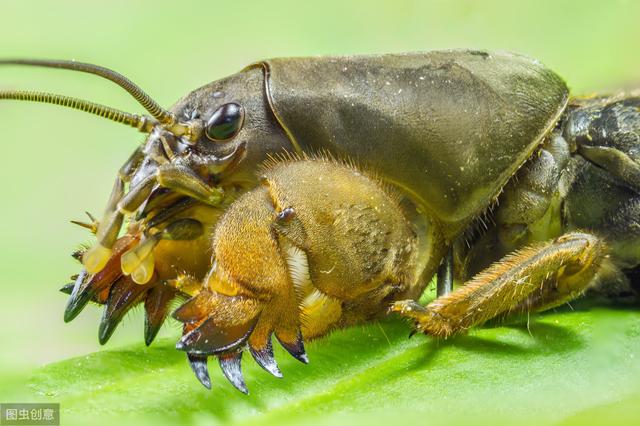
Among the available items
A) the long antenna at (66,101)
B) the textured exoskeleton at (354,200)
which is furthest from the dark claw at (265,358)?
the long antenna at (66,101)

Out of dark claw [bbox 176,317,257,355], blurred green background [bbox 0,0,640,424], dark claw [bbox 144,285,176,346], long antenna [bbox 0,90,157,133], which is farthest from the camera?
blurred green background [bbox 0,0,640,424]

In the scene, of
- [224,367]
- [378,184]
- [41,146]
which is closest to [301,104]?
[378,184]

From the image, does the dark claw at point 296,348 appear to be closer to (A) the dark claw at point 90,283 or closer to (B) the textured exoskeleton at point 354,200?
(B) the textured exoskeleton at point 354,200

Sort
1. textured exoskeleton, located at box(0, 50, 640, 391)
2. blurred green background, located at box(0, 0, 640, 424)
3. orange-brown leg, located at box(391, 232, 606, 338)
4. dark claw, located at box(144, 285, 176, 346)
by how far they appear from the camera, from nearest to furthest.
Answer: textured exoskeleton, located at box(0, 50, 640, 391) → orange-brown leg, located at box(391, 232, 606, 338) → dark claw, located at box(144, 285, 176, 346) → blurred green background, located at box(0, 0, 640, 424)

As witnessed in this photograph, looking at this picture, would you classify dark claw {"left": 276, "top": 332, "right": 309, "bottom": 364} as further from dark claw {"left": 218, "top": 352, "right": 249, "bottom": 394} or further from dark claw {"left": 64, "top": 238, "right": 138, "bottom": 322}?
dark claw {"left": 64, "top": 238, "right": 138, "bottom": 322}

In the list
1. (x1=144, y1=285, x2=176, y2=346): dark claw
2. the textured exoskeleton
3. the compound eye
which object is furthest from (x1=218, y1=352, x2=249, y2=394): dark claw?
the compound eye

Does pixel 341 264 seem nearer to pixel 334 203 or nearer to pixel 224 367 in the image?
pixel 334 203
